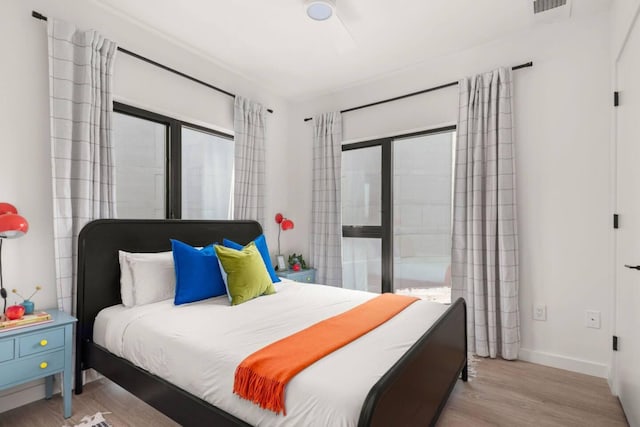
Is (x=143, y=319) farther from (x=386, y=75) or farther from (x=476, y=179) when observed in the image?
(x=386, y=75)

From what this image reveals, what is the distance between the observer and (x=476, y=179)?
3.00 meters

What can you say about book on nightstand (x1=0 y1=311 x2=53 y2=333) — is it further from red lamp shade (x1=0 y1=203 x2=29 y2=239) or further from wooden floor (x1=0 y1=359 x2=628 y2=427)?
wooden floor (x1=0 y1=359 x2=628 y2=427)

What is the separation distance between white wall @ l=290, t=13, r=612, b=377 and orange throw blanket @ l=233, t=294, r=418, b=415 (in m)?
1.66

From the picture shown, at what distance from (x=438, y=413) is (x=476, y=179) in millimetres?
1944

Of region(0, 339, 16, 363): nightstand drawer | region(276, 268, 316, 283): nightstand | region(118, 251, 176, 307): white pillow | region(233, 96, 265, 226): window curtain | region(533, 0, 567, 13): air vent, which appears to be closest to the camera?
region(0, 339, 16, 363): nightstand drawer

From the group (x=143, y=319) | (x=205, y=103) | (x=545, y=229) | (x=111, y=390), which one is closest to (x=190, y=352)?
(x=143, y=319)

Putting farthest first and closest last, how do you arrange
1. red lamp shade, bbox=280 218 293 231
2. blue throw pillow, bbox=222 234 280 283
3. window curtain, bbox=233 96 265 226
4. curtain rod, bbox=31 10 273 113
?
1. red lamp shade, bbox=280 218 293 231
2. window curtain, bbox=233 96 265 226
3. blue throw pillow, bbox=222 234 280 283
4. curtain rod, bbox=31 10 273 113

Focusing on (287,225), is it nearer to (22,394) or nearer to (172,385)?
(172,385)

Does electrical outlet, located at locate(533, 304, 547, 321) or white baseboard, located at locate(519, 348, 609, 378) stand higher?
electrical outlet, located at locate(533, 304, 547, 321)

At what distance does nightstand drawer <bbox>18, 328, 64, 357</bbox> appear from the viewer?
192 cm

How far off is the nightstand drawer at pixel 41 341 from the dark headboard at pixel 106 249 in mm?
271

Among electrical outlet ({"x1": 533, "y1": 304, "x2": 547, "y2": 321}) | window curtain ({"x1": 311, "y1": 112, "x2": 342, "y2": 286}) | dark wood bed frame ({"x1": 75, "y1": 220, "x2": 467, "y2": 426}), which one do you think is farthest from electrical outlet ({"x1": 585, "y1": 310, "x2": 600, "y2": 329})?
window curtain ({"x1": 311, "y1": 112, "x2": 342, "y2": 286})

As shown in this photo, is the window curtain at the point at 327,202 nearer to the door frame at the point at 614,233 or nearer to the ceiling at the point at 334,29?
the ceiling at the point at 334,29

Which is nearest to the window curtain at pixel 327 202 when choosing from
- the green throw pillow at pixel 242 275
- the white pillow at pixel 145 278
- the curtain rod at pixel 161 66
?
the curtain rod at pixel 161 66
